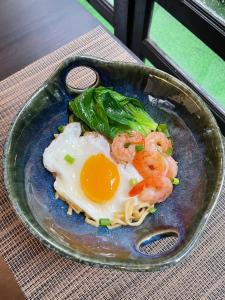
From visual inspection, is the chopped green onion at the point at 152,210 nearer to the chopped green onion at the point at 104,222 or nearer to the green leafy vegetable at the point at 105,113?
the chopped green onion at the point at 104,222

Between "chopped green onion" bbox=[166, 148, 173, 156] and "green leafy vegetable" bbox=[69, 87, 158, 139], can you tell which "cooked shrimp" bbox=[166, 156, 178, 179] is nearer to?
"chopped green onion" bbox=[166, 148, 173, 156]

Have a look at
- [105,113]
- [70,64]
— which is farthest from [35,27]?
[105,113]

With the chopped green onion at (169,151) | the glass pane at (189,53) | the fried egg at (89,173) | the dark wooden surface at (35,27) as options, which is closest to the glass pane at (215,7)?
the glass pane at (189,53)

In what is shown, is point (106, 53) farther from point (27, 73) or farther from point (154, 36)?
point (154, 36)

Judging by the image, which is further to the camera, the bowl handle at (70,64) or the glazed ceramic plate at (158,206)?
the bowl handle at (70,64)

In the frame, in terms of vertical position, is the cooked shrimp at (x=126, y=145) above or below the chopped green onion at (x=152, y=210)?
above

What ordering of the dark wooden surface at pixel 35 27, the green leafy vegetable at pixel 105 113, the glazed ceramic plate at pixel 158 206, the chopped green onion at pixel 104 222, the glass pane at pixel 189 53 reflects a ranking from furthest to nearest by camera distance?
the glass pane at pixel 189 53, the dark wooden surface at pixel 35 27, the green leafy vegetable at pixel 105 113, the chopped green onion at pixel 104 222, the glazed ceramic plate at pixel 158 206

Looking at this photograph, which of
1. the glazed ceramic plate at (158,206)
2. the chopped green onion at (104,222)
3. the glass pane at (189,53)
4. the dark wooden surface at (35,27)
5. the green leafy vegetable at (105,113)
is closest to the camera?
the glazed ceramic plate at (158,206)
